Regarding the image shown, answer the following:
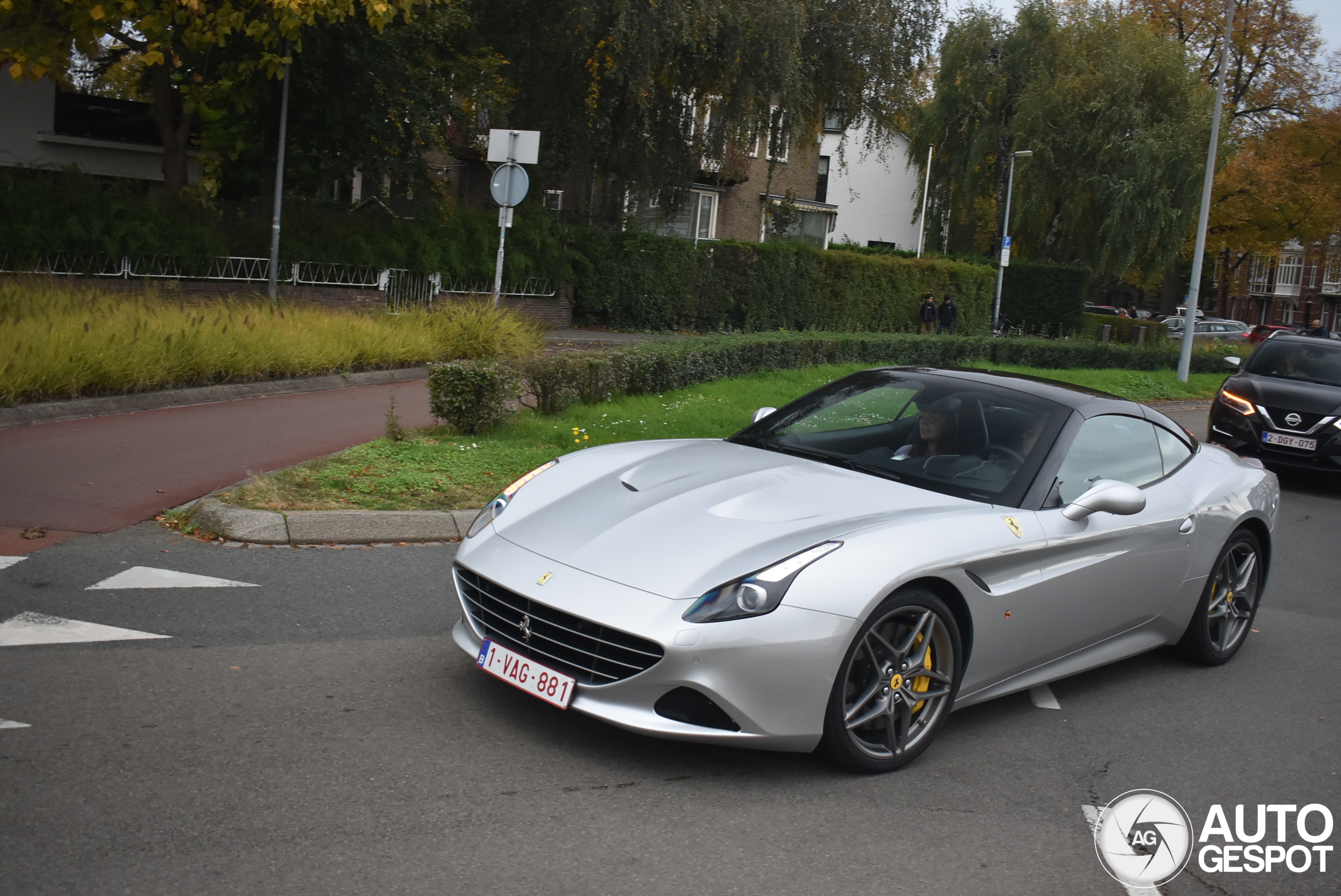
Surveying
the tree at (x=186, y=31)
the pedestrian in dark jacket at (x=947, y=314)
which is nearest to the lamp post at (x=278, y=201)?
the tree at (x=186, y=31)

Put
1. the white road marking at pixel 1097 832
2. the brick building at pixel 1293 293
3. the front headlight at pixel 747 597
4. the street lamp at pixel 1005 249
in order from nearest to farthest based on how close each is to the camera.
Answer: the white road marking at pixel 1097 832 < the front headlight at pixel 747 597 < the street lamp at pixel 1005 249 < the brick building at pixel 1293 293

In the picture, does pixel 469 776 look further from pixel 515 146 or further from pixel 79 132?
pixel 79 132

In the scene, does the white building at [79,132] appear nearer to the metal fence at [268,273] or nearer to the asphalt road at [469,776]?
the metal fence at [268,273]

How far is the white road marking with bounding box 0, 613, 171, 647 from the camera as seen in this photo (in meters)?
5.05

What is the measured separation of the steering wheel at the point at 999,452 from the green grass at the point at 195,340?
330 inches

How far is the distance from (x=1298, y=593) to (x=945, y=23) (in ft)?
71.9

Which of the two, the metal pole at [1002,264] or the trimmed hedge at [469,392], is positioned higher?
the metal pole at [1002,264]

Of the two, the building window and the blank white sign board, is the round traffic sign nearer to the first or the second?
the blank white sign board

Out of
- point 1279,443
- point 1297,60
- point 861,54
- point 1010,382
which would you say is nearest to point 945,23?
point 861,54

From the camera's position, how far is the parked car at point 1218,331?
4938cm

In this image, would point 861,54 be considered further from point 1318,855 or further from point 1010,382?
point 1318,855

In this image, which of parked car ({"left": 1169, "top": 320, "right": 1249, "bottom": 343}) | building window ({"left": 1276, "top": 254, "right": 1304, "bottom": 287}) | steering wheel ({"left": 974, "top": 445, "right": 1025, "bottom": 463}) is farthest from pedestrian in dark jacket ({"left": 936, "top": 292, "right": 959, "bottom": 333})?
building window ({"left": 1276, "top": 254, "right": 1304, "bottom": 287})

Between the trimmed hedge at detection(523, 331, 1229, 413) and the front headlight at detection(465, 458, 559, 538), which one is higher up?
the trimmed hedge at detection(523, 331, 1229, 413)

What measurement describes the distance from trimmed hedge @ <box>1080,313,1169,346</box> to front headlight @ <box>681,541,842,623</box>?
35.3 m
